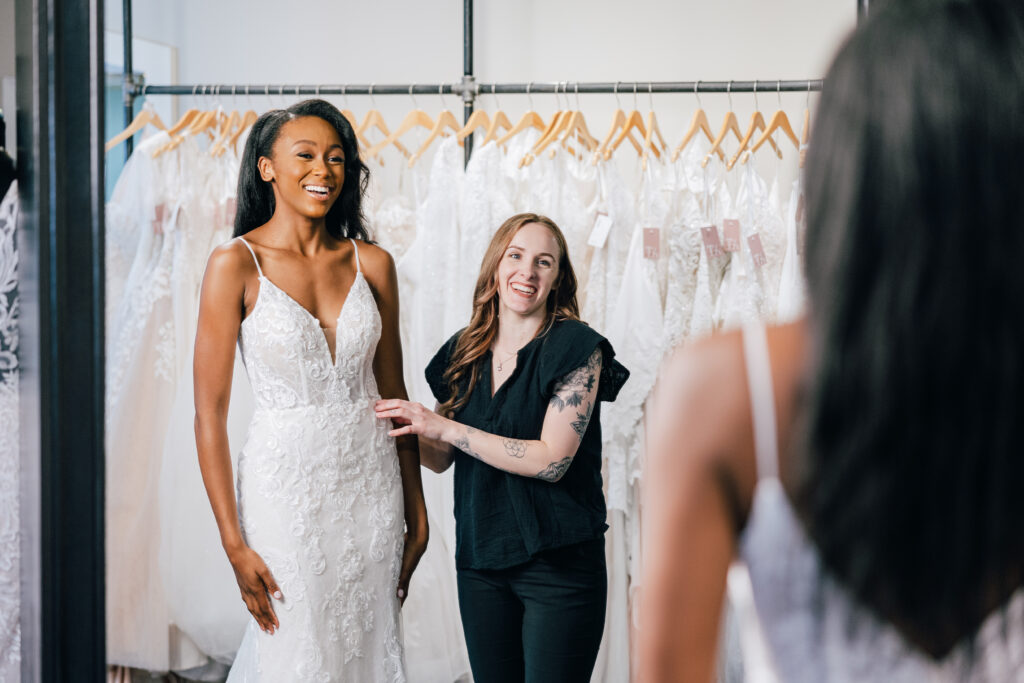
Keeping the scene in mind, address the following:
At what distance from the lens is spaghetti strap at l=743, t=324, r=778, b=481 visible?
355 millimetres

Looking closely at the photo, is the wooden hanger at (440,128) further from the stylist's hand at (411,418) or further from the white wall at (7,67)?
the white wall at (7,67)

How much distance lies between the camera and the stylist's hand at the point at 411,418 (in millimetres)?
1235

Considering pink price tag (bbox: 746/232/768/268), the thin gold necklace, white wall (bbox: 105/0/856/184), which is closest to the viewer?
the thin gold necklace

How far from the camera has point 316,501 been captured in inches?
46.7

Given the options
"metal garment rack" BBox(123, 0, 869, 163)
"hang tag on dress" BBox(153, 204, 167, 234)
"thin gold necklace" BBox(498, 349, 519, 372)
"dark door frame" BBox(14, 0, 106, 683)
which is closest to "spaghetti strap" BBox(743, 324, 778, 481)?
"dark door frame" BBox(14, 0, 106, 683)

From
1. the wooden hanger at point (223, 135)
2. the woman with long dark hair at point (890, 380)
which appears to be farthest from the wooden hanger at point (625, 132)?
the woman with long dark hair at point (890, 380)

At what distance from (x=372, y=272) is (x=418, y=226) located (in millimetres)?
547

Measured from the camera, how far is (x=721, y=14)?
7.27ft

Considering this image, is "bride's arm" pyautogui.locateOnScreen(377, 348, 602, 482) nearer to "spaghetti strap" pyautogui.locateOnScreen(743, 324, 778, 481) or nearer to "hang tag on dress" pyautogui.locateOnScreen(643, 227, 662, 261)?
"hang tag on dress" pyautogui.locateOnScreen(643, 227, 662, 261)

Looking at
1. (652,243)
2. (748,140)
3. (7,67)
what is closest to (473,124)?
(652,243)

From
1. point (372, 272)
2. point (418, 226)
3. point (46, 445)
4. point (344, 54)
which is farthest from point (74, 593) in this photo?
point (344, 54)

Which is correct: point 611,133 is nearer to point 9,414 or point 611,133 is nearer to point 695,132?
point 695,132

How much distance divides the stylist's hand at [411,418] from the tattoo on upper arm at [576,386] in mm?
161

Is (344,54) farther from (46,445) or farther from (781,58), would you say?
(46,445)
